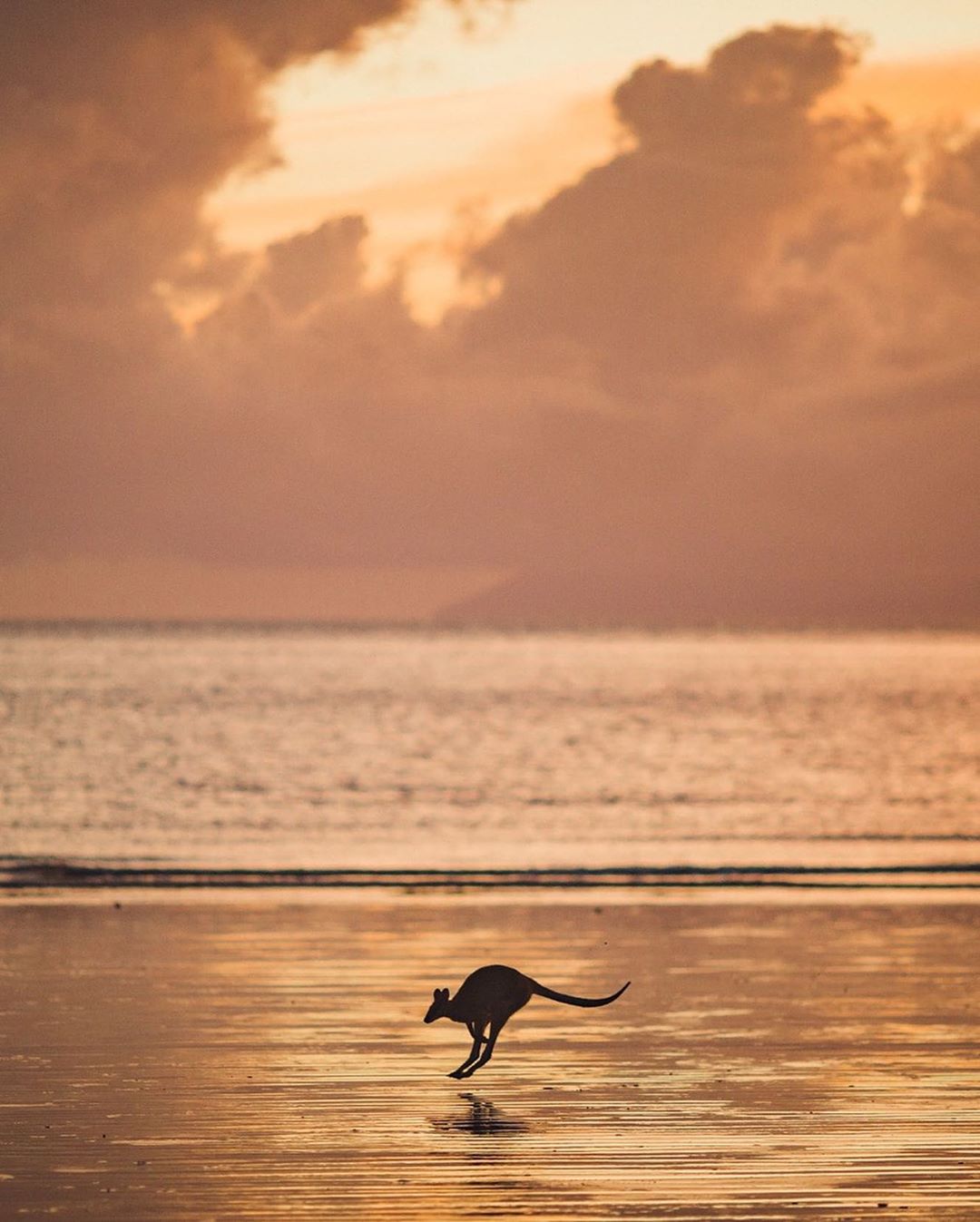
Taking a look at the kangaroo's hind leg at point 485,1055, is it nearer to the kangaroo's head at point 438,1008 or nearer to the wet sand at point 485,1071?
the wet sand at point 485,1071

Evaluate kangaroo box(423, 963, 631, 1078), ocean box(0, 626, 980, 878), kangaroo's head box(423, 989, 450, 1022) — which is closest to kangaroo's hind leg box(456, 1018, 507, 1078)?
kangaroo box(423, 963, 631, 1078)

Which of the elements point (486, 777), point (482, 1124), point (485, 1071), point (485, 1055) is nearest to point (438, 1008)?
point (485, 1055)

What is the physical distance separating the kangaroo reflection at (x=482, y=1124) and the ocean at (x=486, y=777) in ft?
38.3

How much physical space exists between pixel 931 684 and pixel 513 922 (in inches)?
4203

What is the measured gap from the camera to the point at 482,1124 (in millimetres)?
8516

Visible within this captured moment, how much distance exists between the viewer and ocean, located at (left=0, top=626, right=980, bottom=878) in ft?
95.7

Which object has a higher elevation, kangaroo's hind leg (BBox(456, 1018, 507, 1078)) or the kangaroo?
the kangaroo

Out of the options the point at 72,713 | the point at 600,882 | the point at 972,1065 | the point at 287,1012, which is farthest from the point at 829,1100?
the point at 72,713

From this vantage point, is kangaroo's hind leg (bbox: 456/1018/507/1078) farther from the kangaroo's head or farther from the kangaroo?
the kangaroo's head

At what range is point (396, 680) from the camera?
125 metres

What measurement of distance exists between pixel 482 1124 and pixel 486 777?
137 feet

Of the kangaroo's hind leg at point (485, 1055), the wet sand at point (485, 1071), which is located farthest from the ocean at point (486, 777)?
the kangaroo's hind leg at point (485, 1055)

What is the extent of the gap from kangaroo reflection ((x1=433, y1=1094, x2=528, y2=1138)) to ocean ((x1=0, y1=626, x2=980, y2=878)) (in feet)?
38.3

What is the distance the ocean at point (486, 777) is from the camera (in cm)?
2917
